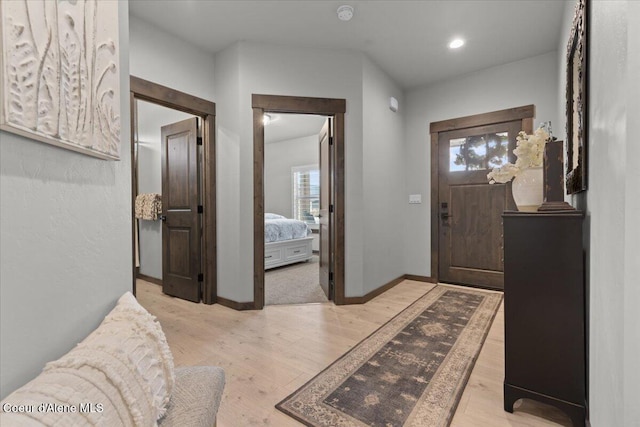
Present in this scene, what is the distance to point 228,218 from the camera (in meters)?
3.20

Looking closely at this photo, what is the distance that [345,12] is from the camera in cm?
260

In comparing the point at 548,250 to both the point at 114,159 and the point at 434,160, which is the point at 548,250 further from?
the point at 434,160

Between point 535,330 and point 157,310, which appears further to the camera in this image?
point 157,310

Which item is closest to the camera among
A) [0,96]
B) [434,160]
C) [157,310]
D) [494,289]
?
[0,96]

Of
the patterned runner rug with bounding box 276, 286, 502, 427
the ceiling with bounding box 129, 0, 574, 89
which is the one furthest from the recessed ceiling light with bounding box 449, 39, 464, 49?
the patterned runner rug with bounding box 276, 286, 502, 427

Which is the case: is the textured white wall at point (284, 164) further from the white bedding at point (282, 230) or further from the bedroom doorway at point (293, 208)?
the white bedding at point (282, 230)

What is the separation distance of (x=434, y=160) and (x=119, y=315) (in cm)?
405

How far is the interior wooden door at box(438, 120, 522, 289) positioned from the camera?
3.70 meters

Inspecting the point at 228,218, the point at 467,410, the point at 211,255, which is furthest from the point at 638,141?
the point at 211,255

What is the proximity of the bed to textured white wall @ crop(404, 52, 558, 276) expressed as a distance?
2.17 meters

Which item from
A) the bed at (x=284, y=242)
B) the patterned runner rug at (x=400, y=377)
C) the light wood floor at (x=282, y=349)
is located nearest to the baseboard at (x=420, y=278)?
the light wood floor at (x=282, y=349)

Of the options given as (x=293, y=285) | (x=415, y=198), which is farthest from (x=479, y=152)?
(x=293, y=285)

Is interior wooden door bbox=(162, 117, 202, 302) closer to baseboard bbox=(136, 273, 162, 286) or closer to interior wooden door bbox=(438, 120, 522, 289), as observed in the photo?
baseboard bbox=(136, 273, 162, 286)

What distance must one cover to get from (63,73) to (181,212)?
2.91 meters
